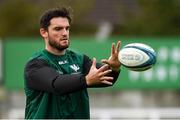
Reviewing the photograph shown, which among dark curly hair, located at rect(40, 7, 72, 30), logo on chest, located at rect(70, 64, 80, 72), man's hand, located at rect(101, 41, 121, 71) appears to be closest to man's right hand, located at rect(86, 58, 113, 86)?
man's hand, located at rect(101, 41, 121, 71)

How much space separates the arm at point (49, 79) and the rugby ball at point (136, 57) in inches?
19.2

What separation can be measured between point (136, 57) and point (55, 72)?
0.74m

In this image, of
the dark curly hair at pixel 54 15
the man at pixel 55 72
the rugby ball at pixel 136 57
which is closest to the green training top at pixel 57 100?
the man at pixel 55 72

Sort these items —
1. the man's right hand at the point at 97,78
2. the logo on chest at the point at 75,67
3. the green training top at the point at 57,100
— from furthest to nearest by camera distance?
the logo on chest at the point at 75,67
the green training top at the point at 57,100
the man's right hand at the point at 97,78

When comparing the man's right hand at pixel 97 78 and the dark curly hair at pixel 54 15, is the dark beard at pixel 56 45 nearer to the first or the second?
the dark curly hair at pixel 54 15

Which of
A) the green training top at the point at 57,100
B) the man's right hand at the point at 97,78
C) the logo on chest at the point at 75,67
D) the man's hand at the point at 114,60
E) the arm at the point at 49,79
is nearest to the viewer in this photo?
the man's right hand at the point at 97,78

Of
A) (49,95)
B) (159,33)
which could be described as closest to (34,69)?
(49,95)

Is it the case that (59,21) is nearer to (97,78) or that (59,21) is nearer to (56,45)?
(56,45)

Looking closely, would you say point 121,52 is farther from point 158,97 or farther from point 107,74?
point 158,97

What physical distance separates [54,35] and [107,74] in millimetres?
582

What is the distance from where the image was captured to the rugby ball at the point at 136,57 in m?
7.04

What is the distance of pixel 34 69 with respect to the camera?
23.2ft

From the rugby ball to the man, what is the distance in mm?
86

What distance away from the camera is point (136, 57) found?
711cm
